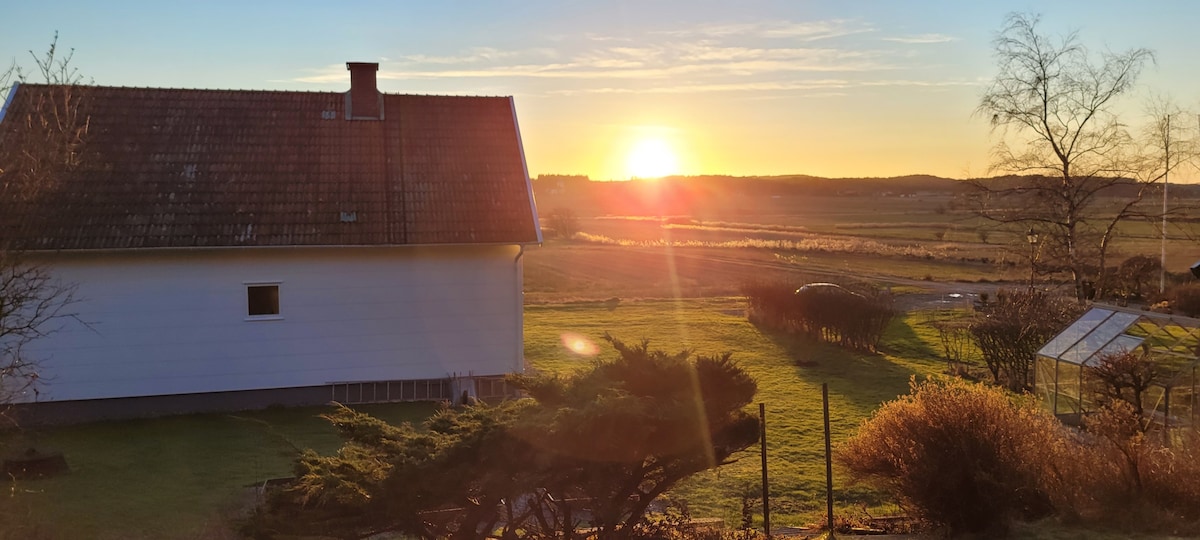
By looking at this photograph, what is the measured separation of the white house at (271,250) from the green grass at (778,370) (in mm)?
3845

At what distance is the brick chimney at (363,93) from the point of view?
16.9 m

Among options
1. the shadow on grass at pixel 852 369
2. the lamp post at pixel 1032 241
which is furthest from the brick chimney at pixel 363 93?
the lamp post at pixel 1032 241

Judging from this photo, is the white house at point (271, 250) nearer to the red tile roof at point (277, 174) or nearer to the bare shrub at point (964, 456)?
the red tile roof at point (277, 174)

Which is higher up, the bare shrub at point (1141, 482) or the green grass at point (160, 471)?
the bare shrub at point (1141, 482)

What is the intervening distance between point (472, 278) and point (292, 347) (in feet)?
11.5

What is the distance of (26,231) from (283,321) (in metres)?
4.40

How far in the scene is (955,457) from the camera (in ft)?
25.2

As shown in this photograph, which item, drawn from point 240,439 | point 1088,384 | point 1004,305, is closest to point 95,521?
point 240,439

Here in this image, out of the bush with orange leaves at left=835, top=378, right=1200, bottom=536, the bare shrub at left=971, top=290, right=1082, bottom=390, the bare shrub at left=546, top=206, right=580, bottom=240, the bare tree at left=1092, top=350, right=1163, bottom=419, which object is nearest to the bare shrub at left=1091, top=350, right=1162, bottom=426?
the bare tree at left=1092, top=350, right=1163, bottom=419

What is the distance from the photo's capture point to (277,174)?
1572cm

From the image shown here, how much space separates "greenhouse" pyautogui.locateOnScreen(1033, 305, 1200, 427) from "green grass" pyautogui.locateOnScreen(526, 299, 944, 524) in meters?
3.07

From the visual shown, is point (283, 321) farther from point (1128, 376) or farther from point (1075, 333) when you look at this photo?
point (1075, 333)

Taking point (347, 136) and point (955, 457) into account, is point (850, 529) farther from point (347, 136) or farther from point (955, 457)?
point (347, 136)

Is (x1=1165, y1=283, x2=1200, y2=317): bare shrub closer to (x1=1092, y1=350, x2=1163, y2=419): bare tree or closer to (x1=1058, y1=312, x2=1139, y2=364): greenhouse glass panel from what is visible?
(x1=1058, y1=312, x2=1139, y2=364): greenhouse glass panel
